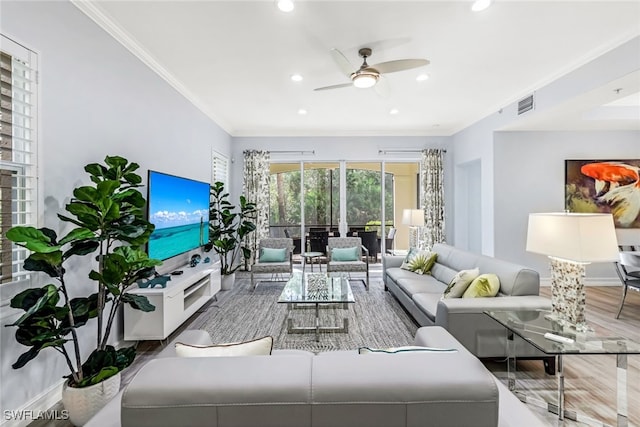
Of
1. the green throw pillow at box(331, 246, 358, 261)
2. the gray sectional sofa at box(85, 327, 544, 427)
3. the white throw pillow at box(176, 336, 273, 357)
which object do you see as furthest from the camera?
the green throw pillow at box(331, 246, 358, 261)

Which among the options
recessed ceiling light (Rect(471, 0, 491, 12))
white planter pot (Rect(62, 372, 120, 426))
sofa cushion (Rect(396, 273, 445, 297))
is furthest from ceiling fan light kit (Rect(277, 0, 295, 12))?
sofa cushion (Rect(396, 273, 445, 297))

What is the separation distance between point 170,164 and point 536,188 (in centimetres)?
558

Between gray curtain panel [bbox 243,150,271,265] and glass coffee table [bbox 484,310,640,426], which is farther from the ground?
gray curtain panel [bbox 243,150,271,265]

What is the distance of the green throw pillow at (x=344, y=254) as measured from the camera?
5.43 m

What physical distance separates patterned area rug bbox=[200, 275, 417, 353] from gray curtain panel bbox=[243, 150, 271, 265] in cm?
180

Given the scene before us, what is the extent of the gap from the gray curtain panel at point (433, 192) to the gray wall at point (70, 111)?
5.07 meters

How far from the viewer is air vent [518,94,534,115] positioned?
4180mm

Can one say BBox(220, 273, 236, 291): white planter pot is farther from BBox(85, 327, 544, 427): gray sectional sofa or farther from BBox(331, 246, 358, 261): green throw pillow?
BBox(85, 327, 544, 427): gray sectional sofa

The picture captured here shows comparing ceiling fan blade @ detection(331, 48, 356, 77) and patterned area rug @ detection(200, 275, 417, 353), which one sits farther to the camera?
patterned area rug @ detection(200, 275, 417, 353)

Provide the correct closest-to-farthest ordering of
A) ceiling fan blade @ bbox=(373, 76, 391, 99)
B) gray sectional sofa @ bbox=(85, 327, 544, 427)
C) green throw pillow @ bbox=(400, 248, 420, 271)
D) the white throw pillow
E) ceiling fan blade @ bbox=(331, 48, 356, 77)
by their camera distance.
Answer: gray sectional sofa @ bbox=(85, 327, 544, 427), the white throw pillow, ceiling fan blade @ bbox=(331, 48, 356, 77), ceiling fan blade @ bbox=(373, 76, 391, 99), green throw pillow @ bbox=(400, 248, 420, 271)

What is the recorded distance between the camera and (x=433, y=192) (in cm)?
655

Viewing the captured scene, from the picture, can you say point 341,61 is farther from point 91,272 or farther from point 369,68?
point 91,272

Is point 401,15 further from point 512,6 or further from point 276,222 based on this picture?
point 276,222

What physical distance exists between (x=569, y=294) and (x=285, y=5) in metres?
2.88
